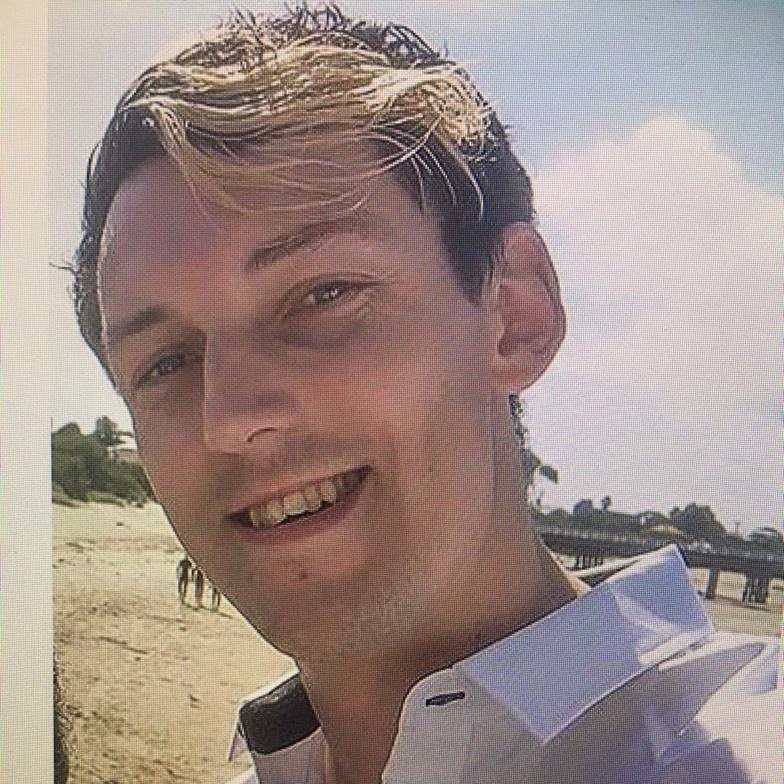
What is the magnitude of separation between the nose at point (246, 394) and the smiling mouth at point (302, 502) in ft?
0.29

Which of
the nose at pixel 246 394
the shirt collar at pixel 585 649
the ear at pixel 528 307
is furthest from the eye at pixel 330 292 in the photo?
the shirt collar at pixel 585 649

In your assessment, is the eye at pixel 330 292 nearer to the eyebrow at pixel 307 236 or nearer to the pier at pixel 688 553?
the eyebrow at pixel 307 236

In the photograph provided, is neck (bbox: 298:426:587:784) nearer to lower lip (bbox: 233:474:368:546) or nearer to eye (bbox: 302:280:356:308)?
lower lip (bbox: 233:474:368:546)

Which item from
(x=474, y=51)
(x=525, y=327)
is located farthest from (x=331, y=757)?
(x=474, y=51)

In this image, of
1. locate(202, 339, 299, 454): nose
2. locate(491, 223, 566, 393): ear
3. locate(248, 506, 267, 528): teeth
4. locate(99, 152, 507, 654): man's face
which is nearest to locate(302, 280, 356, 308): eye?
locate(99, 152, 507, 654): man's face

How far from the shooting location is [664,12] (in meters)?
1.96

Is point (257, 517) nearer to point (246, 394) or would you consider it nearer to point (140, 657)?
point (246, 394)

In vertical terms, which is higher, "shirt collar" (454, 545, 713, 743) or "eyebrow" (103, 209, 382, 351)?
"eyebrow" (103, 209, 382, 351)

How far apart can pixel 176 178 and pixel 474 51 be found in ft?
1.59

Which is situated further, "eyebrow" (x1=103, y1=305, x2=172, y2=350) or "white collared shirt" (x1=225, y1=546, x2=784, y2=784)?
"eyebrow" (x1=103, y1=305, x2=172, y2=350)

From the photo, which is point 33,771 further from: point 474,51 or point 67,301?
point 474,51

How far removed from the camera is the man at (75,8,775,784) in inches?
77.4

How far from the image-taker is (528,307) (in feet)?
6.62

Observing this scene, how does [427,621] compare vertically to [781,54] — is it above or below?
below
